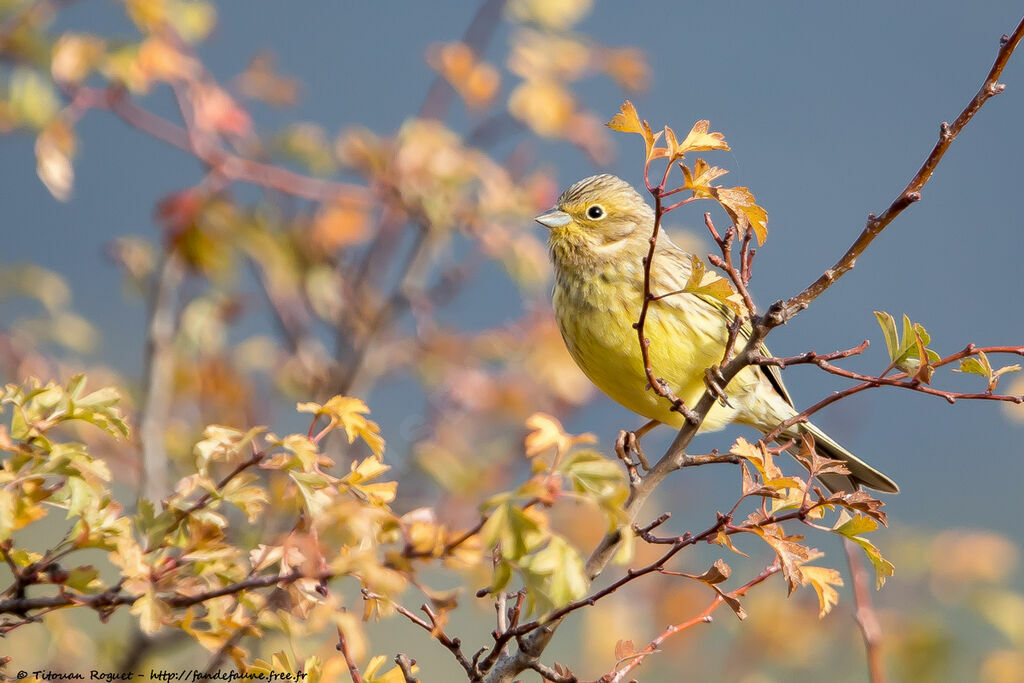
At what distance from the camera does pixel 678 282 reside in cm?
329

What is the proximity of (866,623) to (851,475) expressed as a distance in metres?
1.21

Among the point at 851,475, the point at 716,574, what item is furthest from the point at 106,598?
the point at 851,475

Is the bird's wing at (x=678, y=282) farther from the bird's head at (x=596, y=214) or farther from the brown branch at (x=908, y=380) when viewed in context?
the brown branch at (x=908, y=380)

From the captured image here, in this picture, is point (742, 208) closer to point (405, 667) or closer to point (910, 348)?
point (910, 348)

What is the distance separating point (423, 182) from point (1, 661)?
7.29ft

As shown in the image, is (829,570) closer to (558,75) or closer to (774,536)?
(774,536)

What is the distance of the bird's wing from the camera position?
3035mm

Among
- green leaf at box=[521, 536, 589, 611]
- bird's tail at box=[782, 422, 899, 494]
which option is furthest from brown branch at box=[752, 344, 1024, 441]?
bird's tail at box=[782, 422, 899, 494]

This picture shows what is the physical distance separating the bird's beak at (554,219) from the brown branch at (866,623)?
1319 mm

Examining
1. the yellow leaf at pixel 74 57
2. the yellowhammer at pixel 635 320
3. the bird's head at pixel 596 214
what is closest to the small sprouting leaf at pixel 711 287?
the yellowhammer at pixel 635 320

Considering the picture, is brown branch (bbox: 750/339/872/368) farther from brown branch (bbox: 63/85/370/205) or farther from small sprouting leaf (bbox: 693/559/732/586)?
brown branch (bbox: 63/85/370/205)

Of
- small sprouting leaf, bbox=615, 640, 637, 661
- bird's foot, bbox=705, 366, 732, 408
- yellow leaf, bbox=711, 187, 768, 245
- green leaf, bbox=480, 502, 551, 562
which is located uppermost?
yellow leaf, bbox=711, 187, 768, 245

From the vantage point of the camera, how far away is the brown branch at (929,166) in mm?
1528

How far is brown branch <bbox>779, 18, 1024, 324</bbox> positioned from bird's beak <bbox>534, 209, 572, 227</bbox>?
1.56m
